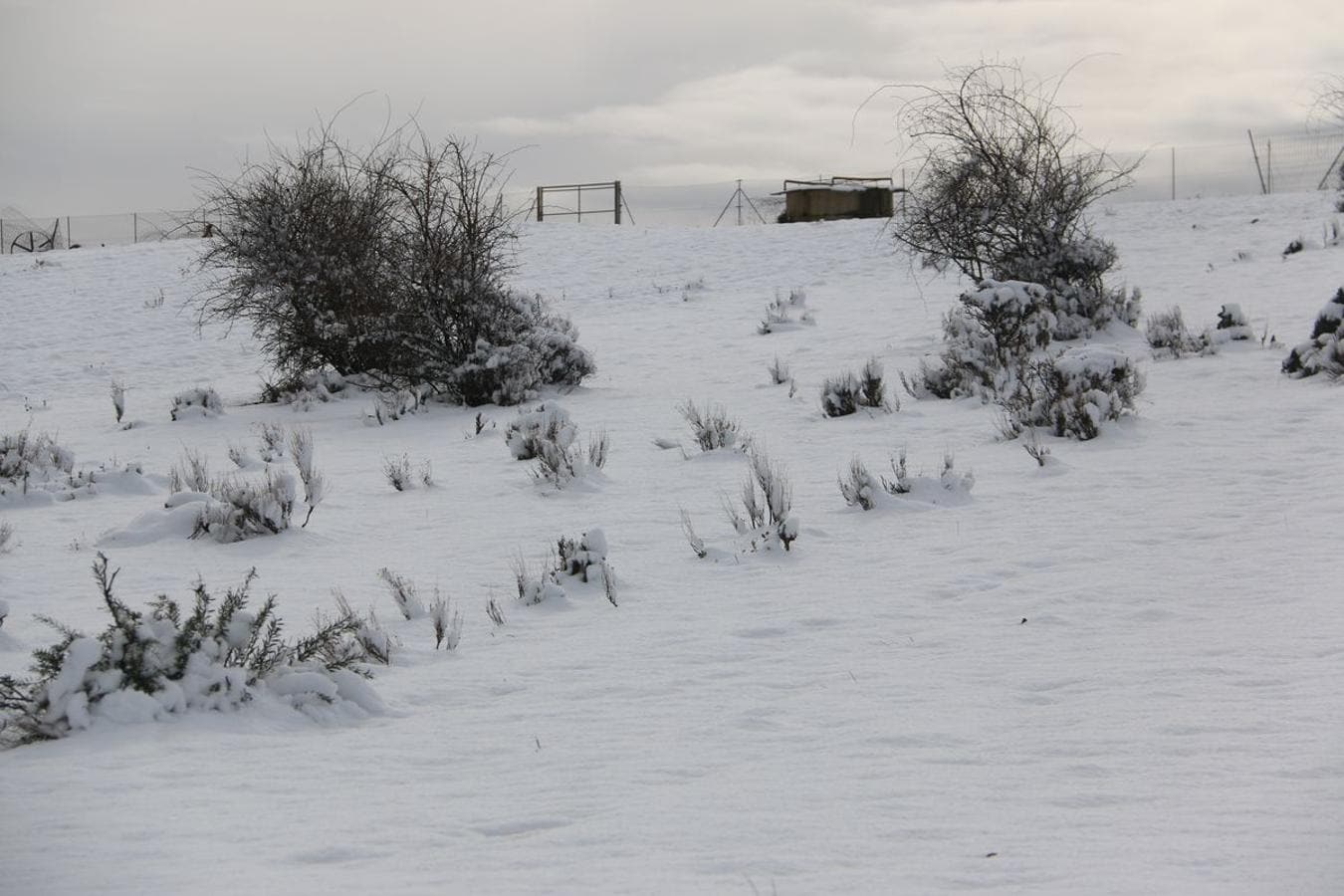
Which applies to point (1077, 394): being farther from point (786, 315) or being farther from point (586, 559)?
point (786, 315)

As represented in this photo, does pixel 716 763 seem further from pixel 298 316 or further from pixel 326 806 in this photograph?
pixel 298 316

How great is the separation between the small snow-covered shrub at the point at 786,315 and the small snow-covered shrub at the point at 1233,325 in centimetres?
610

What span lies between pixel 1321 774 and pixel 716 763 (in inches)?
64.6

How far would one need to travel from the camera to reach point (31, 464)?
33.7 feet

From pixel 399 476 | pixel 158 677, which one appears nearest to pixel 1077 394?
pixel 399 476

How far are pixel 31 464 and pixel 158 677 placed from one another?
22.7ft

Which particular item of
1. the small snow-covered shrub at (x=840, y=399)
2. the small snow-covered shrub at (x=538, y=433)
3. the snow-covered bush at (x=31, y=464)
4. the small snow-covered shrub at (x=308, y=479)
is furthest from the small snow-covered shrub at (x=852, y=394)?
the snow-covered bush at (x=31, y=464)

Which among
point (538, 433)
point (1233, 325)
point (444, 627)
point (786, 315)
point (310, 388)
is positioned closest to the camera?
point (444, 627)

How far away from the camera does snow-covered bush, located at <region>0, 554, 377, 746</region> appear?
417 cm

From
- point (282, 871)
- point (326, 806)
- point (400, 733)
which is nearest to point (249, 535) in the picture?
point (400, 733)

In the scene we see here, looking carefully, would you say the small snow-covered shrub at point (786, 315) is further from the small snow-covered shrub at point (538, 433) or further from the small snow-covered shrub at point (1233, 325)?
the small snow-covered shrub at point (538, 433)

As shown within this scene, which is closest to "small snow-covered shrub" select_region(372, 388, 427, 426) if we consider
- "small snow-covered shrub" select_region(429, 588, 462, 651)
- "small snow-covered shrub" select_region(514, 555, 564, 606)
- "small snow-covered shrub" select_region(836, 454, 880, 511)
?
"small snow-covered shrub" select_region(836, 454, 880, 511)

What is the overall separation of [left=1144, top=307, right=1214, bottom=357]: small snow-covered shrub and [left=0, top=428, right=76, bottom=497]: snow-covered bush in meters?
9.95

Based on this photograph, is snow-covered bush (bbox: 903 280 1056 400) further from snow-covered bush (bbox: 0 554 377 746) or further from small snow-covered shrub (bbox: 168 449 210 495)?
snow-covered bush (bbox: 0 554 377 746)
